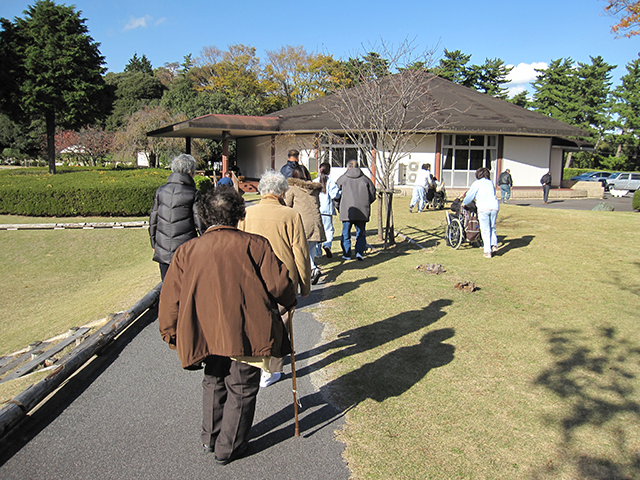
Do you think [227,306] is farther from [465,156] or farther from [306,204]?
[465,156]

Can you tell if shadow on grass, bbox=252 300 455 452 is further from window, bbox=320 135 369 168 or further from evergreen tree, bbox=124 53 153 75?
evergreen tree, bbox=124 53 153 75

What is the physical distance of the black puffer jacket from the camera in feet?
17.3

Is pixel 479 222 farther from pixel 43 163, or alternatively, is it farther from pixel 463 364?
pixel 43 163

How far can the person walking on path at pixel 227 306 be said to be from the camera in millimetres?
2770

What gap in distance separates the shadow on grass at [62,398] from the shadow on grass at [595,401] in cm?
342

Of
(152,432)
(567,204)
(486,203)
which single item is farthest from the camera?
(567,204)

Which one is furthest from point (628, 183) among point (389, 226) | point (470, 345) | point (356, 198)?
point (470, 345)

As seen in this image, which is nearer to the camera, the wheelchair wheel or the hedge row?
the wheelchair wheel

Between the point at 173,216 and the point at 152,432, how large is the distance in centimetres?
254

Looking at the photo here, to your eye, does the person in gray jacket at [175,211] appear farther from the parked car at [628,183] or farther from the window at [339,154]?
the parked car at [628,183]

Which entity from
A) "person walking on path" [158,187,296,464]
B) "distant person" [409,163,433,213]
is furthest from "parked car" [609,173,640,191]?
"person walking on path" [158,187,296,464]

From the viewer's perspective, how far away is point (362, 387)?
417 cm

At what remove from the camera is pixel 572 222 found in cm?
1270

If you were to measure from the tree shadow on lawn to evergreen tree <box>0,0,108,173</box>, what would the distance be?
3417 centimetres
